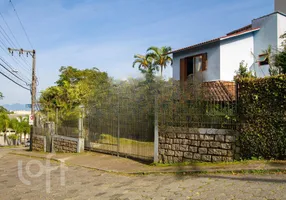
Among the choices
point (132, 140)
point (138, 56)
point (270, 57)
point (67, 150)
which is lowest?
point (67, 150)

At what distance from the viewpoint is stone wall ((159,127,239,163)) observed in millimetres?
7812

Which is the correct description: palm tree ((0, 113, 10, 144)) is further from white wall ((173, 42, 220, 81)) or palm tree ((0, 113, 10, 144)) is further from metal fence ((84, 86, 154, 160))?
metal fence ((84, 86, 154, 160))

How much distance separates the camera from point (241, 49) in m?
18.3

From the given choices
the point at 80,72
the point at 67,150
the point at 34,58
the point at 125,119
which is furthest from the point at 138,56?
the point at 125,119

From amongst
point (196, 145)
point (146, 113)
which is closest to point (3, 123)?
point (146, 113)

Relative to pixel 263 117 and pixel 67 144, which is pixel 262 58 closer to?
pixel 263 117

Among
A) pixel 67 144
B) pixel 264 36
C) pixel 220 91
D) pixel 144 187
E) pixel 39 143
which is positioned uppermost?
pixel 264 36

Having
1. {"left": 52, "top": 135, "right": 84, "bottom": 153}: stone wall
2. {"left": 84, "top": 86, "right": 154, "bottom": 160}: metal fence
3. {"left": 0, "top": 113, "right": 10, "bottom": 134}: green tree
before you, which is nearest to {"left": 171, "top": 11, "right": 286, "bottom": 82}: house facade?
{"left": 84, "top": 86, "right": 154, "bottom": 160}: metal fence

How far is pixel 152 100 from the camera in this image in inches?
374

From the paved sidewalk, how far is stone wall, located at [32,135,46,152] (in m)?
5.33

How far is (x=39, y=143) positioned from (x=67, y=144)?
4.22 m

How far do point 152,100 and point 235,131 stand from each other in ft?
9.67

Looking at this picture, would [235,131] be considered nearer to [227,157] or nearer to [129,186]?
[227,157]

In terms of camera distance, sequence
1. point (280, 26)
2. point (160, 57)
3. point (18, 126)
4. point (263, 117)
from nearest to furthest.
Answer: point (263, 117) → point (280, 26) → point (160, 57) → point (18, 126)
